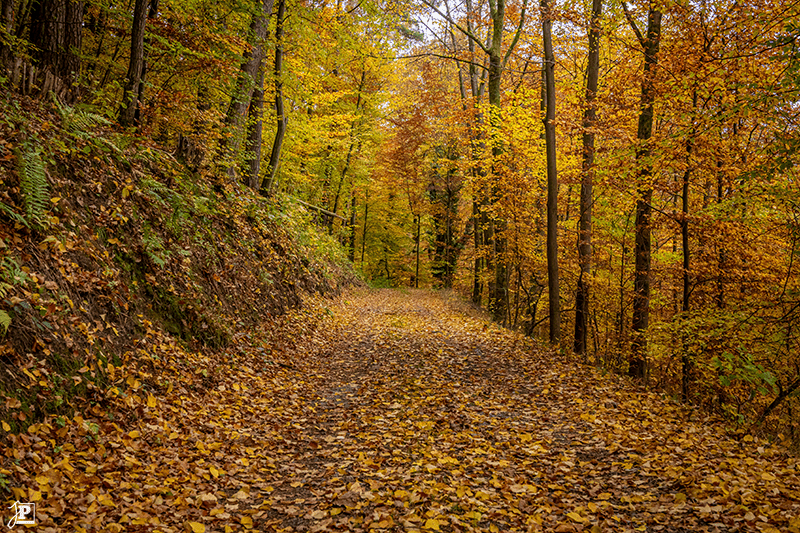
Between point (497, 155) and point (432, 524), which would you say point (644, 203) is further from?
point (432, 524)

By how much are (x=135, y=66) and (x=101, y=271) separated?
4398 mm

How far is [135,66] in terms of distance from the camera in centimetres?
823

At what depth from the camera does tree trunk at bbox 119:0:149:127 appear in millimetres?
8125

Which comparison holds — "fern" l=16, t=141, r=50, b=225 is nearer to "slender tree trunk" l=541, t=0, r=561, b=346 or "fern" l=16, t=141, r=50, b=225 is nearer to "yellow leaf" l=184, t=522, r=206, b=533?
"yellow leaf" l=184, t=522, r=206, b=533

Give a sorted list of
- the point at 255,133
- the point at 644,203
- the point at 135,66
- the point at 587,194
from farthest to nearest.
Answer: the point at 255,133, the point at 587,194, the point at 644,203, the point at 135,66

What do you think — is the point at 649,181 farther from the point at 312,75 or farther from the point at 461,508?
the point at 312,75

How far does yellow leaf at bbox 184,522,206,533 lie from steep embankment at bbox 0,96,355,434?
161 centimetres

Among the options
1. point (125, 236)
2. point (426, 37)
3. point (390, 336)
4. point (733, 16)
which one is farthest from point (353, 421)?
point (426, 37)

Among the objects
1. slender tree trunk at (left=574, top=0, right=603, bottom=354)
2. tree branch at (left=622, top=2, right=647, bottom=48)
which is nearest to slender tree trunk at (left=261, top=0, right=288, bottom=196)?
slender tree trunk at (left=574, top=0, right=603, bottom=354)

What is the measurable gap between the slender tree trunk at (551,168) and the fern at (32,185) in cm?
926

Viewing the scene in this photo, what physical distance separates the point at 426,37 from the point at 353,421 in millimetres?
15455

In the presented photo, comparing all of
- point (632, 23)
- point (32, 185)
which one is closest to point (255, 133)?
point (32, 185)

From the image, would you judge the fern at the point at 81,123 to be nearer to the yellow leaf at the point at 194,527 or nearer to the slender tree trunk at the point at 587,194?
the yellow leaf at the point at 194,527

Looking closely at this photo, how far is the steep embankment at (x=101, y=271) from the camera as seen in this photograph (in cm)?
446
